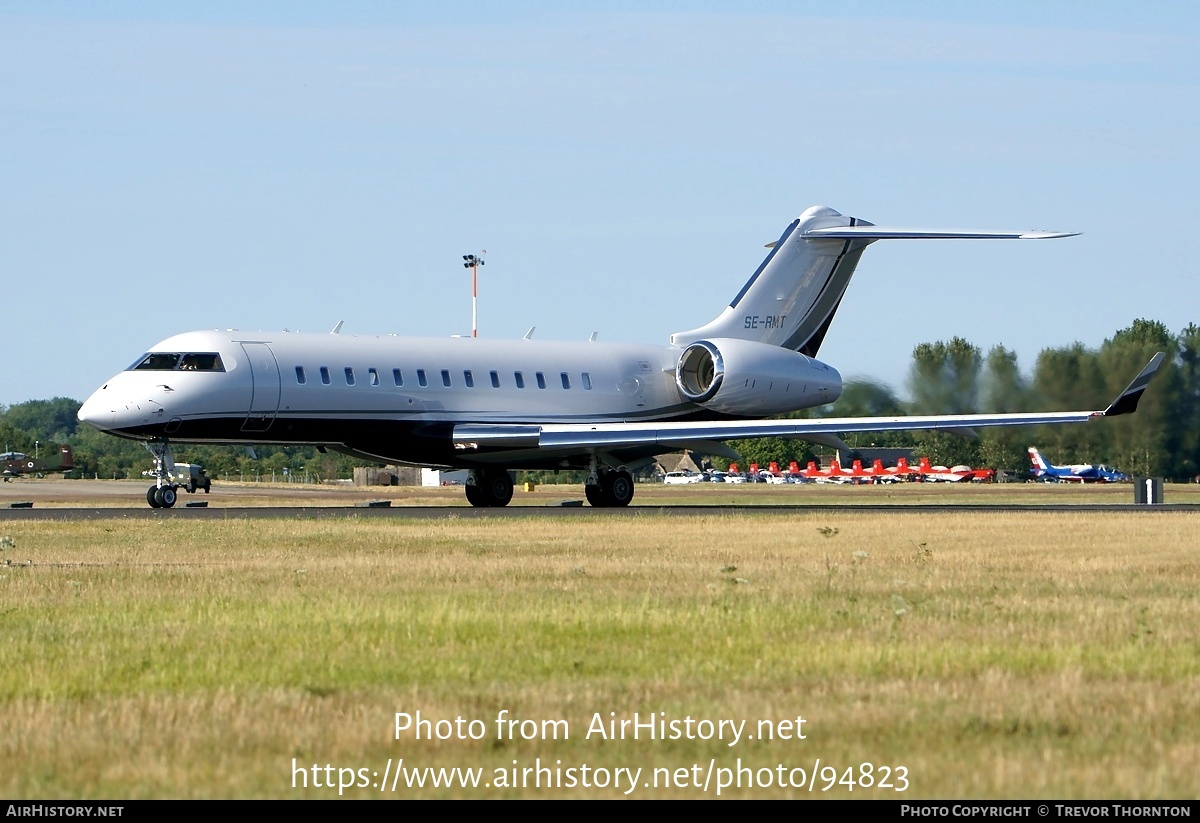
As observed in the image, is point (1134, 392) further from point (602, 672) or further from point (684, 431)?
point (602, 672)

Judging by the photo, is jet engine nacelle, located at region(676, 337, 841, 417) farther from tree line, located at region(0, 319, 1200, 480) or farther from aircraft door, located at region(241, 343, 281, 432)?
aircraft door, located at region(241, 343, 281, 432)

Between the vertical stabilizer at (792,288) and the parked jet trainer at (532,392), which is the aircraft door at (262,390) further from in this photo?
the vertical stabilizer at (792,288)

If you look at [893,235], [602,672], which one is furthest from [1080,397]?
[602,672]

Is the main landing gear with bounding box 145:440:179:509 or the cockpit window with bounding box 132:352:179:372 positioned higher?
the cockpit window with bounding box 132:352:179:372

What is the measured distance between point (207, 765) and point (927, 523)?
860 inches

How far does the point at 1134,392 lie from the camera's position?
1379 inches

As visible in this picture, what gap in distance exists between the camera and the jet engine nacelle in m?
40.1

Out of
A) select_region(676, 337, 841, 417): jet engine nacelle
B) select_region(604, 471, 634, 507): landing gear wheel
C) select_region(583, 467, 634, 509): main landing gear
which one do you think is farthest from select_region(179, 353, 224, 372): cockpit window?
select_region(676, 337, 841, 417): jet engine nacelle

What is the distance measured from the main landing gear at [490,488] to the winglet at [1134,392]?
13928mm

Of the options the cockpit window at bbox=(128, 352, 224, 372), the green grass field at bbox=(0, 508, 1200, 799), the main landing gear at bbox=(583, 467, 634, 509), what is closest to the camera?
the green grass field at bbox=(0, 508, 1200, 799)

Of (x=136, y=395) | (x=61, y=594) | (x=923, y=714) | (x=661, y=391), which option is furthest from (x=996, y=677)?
(x=661, y=391)

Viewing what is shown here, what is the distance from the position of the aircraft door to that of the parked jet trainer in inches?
1.2

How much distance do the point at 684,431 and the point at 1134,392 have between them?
9.68m
